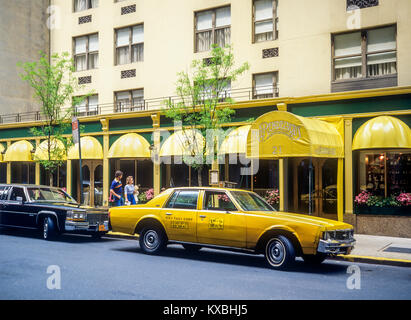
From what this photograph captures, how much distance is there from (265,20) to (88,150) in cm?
1030

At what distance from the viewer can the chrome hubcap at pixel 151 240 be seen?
33.9 feet

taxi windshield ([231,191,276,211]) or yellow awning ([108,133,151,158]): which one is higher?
yellow awning ([108,133,151,158])

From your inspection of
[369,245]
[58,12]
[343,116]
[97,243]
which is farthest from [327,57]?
[58,12]

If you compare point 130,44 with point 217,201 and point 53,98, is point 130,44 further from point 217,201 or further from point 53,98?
point 217,201

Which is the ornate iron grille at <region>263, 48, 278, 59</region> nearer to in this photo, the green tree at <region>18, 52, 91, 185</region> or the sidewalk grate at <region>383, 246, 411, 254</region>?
the green tree at <region>18, 52, 91, 185</region>

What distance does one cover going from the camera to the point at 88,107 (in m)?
24.0

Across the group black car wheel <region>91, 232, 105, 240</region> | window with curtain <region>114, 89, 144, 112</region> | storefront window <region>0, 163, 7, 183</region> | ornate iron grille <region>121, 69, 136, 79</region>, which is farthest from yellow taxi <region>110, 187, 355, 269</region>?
storefront window <region>0, 163, 7, 183</region>

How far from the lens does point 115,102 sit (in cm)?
2303

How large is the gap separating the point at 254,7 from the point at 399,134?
8566mm

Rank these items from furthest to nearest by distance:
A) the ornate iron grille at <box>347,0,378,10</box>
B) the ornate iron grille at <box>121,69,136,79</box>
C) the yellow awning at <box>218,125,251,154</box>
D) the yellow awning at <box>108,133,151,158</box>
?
the ornate iron grille at <box>121,69,136,79</box>, the yellow awning at <box>108,133,151,158</box>, the yellow awning at <box>218,125,251,154</box>, the ornate iron grille at <box>347,0,378,10</box>

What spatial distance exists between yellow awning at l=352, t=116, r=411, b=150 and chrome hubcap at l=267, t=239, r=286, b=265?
7.27 metres

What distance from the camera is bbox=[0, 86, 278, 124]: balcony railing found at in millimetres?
18672

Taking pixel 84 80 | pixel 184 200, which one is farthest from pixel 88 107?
pixel 184 200

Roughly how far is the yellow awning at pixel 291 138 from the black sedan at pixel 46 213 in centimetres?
554
